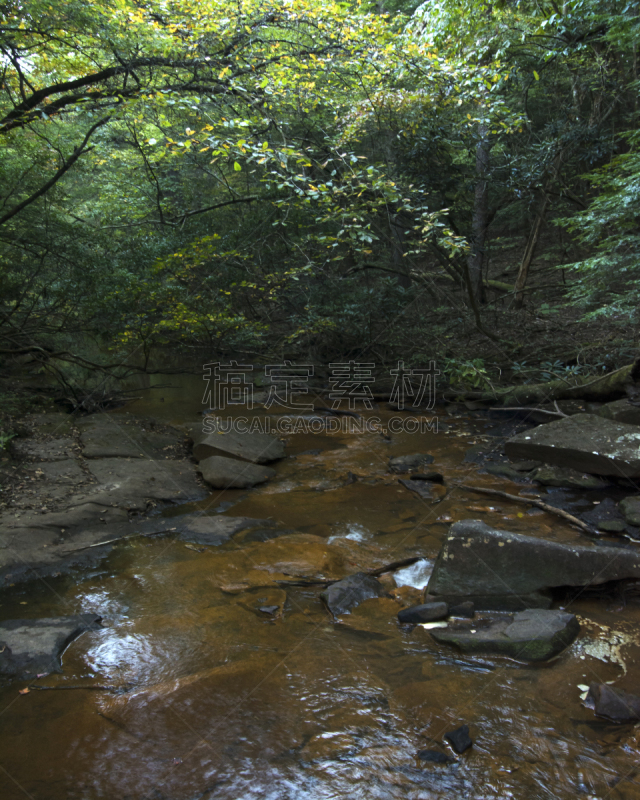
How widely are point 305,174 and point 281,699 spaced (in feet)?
28.5

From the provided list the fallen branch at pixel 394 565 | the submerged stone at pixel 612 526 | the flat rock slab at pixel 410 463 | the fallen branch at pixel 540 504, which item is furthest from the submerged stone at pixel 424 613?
the flat rock slab at pixel 410 463

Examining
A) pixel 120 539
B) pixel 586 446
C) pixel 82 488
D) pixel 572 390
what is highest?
pixel 572 390

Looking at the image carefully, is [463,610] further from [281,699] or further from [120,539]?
[120,539]

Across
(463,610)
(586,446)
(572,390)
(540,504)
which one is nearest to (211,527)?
(463,610)

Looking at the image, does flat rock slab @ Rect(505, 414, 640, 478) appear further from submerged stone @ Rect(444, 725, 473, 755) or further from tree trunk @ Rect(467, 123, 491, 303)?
submerged stone @ Rect(444, 725, 473, 755)

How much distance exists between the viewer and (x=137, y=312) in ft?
27.4

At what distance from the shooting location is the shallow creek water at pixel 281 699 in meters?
2.00

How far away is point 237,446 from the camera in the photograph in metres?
6.80

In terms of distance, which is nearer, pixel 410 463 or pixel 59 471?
pixel 59 471

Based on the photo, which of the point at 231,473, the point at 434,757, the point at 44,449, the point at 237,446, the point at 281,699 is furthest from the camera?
the point at 237,446

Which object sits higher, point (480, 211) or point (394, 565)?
point (480, 211)

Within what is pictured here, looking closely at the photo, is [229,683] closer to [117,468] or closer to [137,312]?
[117,468]

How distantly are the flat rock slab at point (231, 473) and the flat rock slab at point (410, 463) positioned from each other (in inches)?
66.3

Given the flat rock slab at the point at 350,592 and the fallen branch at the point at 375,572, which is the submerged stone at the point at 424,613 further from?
the fallen branch at the point at 375,572
